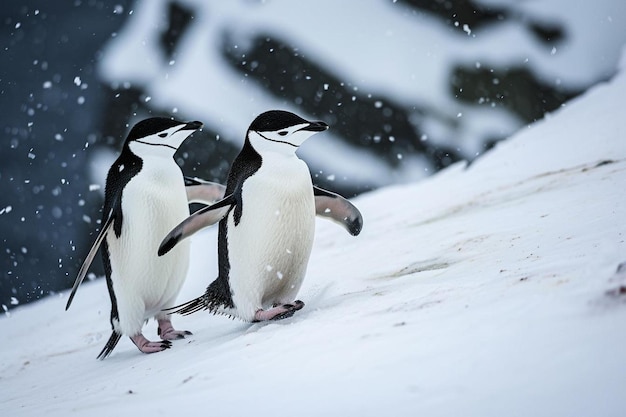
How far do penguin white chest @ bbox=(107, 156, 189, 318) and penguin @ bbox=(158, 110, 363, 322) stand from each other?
22 centimetres

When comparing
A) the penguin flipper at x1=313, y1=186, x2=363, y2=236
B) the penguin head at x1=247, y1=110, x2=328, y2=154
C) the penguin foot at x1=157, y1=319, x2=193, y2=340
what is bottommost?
the penguin foot at x1=157, y1=319, x2=193, y2=340

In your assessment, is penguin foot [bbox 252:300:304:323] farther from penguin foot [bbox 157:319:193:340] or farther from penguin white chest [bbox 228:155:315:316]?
penguin foot [bbox 157:319:193:340]

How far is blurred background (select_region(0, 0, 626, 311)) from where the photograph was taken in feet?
20.2

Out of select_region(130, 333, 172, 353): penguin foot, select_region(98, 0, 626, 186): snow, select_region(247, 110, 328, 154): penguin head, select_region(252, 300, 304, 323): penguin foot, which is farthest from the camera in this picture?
select_region(98, 0, 626, 186): snow

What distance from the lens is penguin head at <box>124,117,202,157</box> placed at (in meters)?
2.31

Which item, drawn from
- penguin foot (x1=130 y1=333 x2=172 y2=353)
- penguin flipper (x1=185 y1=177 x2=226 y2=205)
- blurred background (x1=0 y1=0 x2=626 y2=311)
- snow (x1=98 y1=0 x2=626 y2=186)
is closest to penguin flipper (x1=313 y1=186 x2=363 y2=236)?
penguin flipper (x1=185 y1=177 x2=226 y2=205)

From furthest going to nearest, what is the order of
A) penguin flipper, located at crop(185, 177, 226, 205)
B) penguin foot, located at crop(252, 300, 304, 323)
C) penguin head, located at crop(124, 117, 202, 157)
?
penguin flipper, located at crop(185, 177, 226, 205), penguin head, located at crop(124, 117, 202, 157), penguin foot, located at crop(252, 300, 304, 323)

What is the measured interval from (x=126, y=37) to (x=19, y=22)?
3.45ft

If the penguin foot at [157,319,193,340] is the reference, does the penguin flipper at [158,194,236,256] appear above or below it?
above

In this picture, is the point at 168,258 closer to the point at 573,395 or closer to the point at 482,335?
the point at 482,335

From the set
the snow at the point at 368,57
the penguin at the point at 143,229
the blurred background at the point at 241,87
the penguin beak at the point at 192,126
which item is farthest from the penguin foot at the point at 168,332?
the snow at the point at 368,57

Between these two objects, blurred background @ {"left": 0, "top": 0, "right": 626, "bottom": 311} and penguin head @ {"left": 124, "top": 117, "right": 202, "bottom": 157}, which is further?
blurred background @ {"left": 0, "top": 0, "right": 626, "bottom": 311}

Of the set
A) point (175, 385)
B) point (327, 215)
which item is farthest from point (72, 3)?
point (175, 385)

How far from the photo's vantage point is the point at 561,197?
8.68 feet
